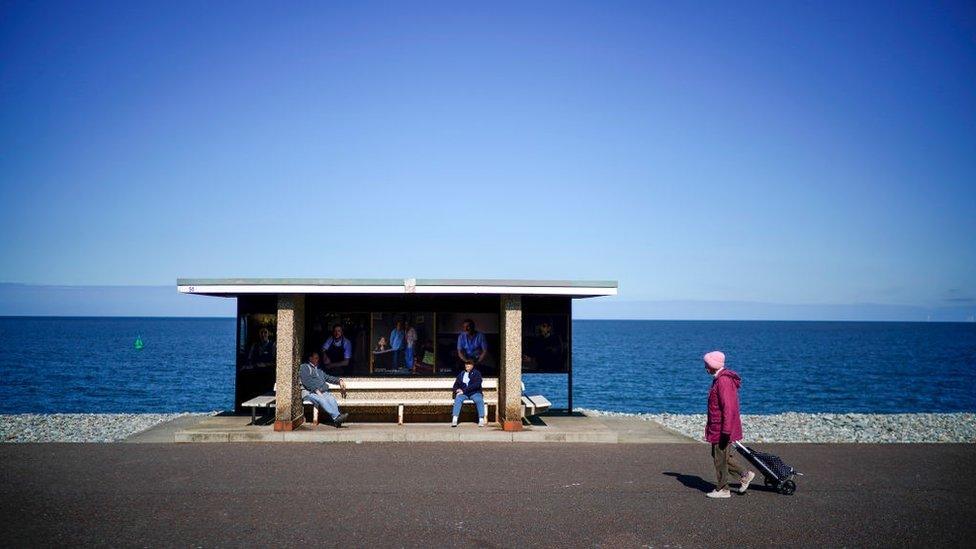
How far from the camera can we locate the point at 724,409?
8.54 m

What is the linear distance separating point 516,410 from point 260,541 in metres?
6.96

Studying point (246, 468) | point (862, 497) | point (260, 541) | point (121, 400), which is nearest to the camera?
point (260, 541)

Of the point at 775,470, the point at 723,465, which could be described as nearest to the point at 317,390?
the point at 723,465

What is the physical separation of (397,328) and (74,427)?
726cm

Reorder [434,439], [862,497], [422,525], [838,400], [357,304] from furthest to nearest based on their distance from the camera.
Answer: [838,400] → [357,304] → [434,439] → [862,497] → [422,525]

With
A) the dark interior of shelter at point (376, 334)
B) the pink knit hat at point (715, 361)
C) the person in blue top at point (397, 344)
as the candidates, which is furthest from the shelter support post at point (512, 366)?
the pink knit hat at point (715, 361)

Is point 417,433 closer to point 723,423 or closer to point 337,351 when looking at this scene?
point 337,351

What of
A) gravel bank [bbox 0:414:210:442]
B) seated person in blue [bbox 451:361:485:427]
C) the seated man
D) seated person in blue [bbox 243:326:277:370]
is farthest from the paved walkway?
seated person in blue [bbox 243:326:277:370]

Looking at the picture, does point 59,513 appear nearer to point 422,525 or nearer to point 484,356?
point 422,525

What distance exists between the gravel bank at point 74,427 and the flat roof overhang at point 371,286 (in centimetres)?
323

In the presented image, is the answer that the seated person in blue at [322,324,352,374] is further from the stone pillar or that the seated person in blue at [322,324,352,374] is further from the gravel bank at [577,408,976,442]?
the gravel bank at [577,408,976,442]

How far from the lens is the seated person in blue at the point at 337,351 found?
14.8 meters

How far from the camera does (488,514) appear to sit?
791 centimetres

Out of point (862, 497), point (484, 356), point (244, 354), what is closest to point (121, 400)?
point (244, 354)
